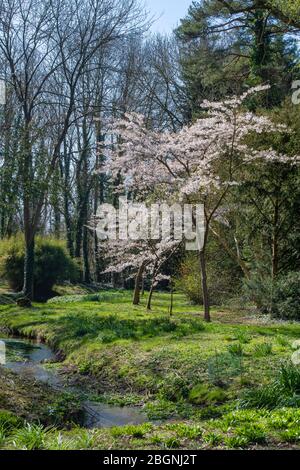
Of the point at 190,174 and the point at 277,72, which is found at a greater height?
the point at 277,72

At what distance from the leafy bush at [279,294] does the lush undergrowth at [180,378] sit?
1.39 m

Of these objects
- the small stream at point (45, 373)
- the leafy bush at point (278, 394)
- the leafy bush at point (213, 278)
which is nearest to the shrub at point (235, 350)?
the leafy bush at point (278, 394)

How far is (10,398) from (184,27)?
19.1m

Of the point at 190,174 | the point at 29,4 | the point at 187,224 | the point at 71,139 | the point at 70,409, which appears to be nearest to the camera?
the point at 70,409

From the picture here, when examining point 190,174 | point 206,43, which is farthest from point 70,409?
point 206,43

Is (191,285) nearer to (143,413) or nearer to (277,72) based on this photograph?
(277,72)

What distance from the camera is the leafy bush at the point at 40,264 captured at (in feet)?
75.2


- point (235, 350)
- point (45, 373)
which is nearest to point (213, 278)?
point (45, 373)

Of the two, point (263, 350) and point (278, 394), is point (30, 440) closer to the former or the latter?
point (278, 394)

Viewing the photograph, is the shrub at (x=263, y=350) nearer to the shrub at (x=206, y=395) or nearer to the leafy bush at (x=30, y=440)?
the shrub at (x=206, y=395)

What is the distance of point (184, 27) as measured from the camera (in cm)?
2220

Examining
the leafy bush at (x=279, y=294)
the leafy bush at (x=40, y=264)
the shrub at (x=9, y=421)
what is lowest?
the shrub at (x=9, y=421)

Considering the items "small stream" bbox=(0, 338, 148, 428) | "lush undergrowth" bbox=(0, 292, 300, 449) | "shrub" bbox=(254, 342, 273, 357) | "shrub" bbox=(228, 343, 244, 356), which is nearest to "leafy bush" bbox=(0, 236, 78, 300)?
"lush undergrowth" bbox=(0, 292, 300, 449)

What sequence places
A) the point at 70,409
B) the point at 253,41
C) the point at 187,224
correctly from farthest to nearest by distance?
the point at 253,41 → the point at 187,224 → the point at 70,409
